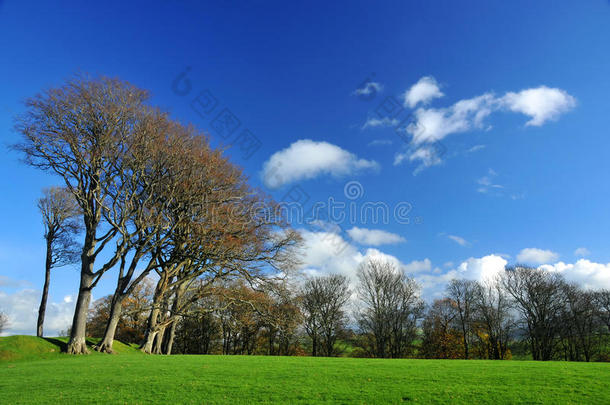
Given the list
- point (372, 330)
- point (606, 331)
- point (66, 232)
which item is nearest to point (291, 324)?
point (66, 232)

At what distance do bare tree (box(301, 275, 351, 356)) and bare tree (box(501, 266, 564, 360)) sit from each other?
2640 centimetres

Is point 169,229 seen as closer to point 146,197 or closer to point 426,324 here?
point 146,197

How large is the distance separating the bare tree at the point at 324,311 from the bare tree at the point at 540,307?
1039 inches

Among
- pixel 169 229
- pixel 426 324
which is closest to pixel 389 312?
pixel 426 324

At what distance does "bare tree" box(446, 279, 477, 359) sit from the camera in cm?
5286

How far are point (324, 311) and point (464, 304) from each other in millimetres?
23701

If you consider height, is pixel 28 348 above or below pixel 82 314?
below

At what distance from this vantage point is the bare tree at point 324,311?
53.6 metres

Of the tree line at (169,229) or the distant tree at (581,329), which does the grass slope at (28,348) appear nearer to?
the tree line at (169,229)

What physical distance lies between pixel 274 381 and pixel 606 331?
5689 centimetres

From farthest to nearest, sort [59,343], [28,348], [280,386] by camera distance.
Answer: [59,343]
[28,348]
[280,386]

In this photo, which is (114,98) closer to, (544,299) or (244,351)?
(244,351)

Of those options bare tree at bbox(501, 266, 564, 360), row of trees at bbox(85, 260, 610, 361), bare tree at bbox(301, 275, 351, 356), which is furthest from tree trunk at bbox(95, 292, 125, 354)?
bare tree at bbox(501, 266, 564, 360)

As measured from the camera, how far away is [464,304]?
56000 mm
